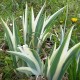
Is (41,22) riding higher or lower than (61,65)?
higher

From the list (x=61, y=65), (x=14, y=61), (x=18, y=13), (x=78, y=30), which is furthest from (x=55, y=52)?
(x=18, y=13)

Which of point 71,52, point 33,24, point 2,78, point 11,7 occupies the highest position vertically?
point 11,7

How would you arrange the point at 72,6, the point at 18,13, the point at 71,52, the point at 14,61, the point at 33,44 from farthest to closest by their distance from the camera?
1. the point at 72,6
2. the point at 18,13
3. the point at 33,44
4. the point at 14,61
5. the point at 71,52

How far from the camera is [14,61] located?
194 centimetres

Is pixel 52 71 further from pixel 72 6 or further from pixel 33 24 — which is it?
pixel 72 6

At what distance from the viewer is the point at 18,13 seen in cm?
318

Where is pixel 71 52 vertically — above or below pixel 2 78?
above

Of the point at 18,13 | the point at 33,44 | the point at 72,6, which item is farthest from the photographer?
the point at 72,6

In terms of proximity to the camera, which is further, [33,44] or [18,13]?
[18,13]

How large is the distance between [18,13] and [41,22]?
1134 mm

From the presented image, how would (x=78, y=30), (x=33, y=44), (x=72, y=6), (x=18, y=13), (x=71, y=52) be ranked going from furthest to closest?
(x=72, y=6)
(x=18, y=13)
(x=78, y=30)
(x=33, y=44)
(x=71, y=52)

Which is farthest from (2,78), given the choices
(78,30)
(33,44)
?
(78,30)

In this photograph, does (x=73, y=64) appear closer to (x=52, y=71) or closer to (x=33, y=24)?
(x=52, y=71)

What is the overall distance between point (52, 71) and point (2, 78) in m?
0.47
